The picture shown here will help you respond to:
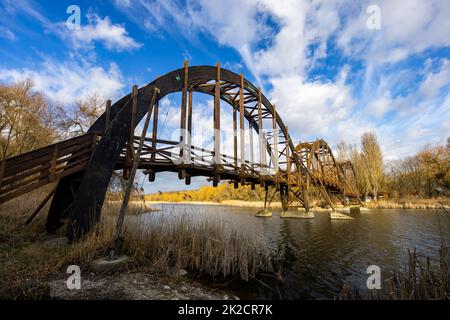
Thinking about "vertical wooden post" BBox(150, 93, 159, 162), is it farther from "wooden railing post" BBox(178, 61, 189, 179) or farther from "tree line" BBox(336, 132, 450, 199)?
"tree line" BBox(336, 132, 450, 199)

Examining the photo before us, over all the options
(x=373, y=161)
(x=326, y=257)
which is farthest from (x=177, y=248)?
(x=373, y=161)

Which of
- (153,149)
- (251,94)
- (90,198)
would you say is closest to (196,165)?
(153,149)

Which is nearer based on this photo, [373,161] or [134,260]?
[134,260]

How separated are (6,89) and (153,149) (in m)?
19.2

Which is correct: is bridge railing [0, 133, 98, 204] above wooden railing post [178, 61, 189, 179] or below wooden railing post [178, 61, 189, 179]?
below

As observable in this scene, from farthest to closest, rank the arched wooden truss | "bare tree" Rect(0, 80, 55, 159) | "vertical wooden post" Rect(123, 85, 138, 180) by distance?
the arched wooden truss → "bare tree" Rect(0, 80, 55, 159) → "vertical wooden post" Rect(123, 85, 138, 180)

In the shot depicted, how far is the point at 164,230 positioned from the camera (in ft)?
25.3

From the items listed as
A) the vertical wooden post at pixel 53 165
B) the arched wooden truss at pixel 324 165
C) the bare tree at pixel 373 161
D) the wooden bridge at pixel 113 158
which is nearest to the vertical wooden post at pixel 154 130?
the wooden bridge at pixel 113 158

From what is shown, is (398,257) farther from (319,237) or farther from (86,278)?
(86,278)

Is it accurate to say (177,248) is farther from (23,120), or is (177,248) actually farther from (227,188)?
(227,188)

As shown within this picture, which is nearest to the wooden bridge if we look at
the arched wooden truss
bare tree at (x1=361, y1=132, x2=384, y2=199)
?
the arched wooden truss

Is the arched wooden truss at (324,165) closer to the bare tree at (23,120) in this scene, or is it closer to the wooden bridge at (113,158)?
the wooden bridge at (113,158)

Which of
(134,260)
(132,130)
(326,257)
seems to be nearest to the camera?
(134,260)
